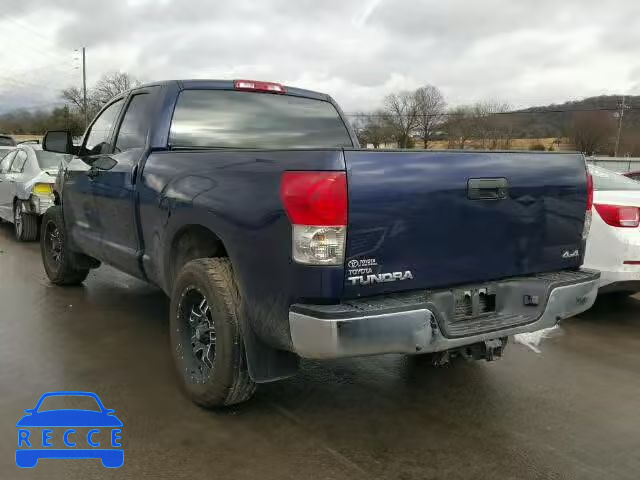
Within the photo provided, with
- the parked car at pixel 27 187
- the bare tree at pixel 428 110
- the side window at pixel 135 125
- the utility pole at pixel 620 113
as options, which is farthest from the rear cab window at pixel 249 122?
the bare tree at pixel 428 110

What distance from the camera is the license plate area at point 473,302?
320 cm

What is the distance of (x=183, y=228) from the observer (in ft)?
12.1

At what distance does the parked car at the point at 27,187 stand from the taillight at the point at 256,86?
5.63 m

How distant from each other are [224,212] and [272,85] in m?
2.11

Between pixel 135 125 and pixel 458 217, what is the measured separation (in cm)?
286

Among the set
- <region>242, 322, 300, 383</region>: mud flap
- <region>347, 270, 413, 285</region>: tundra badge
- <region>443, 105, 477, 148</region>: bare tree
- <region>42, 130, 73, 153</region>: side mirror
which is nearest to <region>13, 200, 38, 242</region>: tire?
<region>42, 130, 73, 153</region>: side mirror

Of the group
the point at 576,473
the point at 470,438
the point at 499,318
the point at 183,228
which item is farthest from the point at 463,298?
the point at 183,228

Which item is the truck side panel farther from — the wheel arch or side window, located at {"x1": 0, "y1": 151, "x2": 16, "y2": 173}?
side window, located at {"x1": 0, "y1": 151, "x2": 16, "y2": 173}

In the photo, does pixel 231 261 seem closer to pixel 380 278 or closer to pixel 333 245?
pixel 333 245

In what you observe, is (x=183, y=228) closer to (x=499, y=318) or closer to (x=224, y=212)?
(x=224, y=212)

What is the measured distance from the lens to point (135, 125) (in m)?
4.73

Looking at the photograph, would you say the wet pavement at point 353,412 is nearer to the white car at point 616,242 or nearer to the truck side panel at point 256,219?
the white car at point 616,242

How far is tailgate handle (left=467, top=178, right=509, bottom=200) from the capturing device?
3145 mm

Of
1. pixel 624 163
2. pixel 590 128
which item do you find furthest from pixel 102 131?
pixel 624 163
